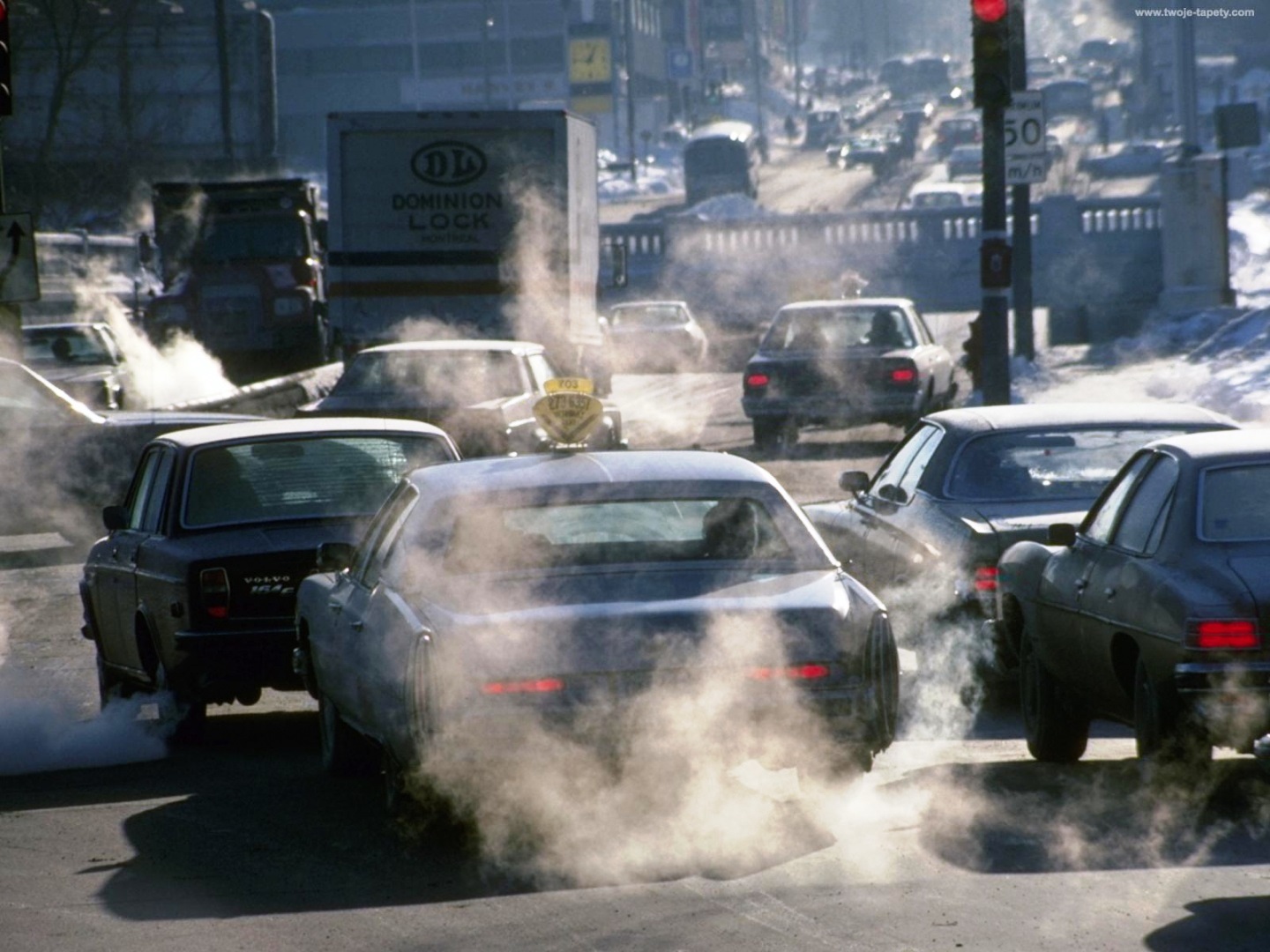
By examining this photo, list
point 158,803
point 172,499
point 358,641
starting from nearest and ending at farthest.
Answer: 1. point 358,641
2. point 158,803
3. point 172,499

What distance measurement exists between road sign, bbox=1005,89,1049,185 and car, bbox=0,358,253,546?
840cm

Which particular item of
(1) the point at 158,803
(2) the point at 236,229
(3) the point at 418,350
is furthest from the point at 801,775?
(2) the point at 236,229

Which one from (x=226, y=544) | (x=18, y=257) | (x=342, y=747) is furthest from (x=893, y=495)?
(x=18, y=257)

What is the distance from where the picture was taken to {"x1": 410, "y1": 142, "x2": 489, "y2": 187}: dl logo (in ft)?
92.4

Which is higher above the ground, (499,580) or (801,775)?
(499,580)

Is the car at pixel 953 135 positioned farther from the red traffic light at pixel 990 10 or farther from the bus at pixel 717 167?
the red traffic light at pixel 990 10

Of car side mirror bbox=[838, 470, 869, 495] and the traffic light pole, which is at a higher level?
the traffic light pole

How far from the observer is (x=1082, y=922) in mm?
6629

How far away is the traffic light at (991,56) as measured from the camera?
59.0 feet

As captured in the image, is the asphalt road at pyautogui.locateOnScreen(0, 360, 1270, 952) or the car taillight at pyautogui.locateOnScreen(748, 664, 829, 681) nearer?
the asphalt road at pyautogui.locateOnScreen(0, 360, 1270, 952)

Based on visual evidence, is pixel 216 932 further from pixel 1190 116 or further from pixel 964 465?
pixel 1190 116

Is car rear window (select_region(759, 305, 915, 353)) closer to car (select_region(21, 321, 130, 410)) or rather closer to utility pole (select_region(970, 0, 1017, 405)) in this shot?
utility pole (select_region(970, 0, 1017, 405))

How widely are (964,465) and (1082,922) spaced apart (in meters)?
5.20

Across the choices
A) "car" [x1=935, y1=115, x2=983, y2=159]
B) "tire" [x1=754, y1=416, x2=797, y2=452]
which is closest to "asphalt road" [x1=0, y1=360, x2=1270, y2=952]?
"tire" [x1=754, y1=416, x2=797, y2=452]
